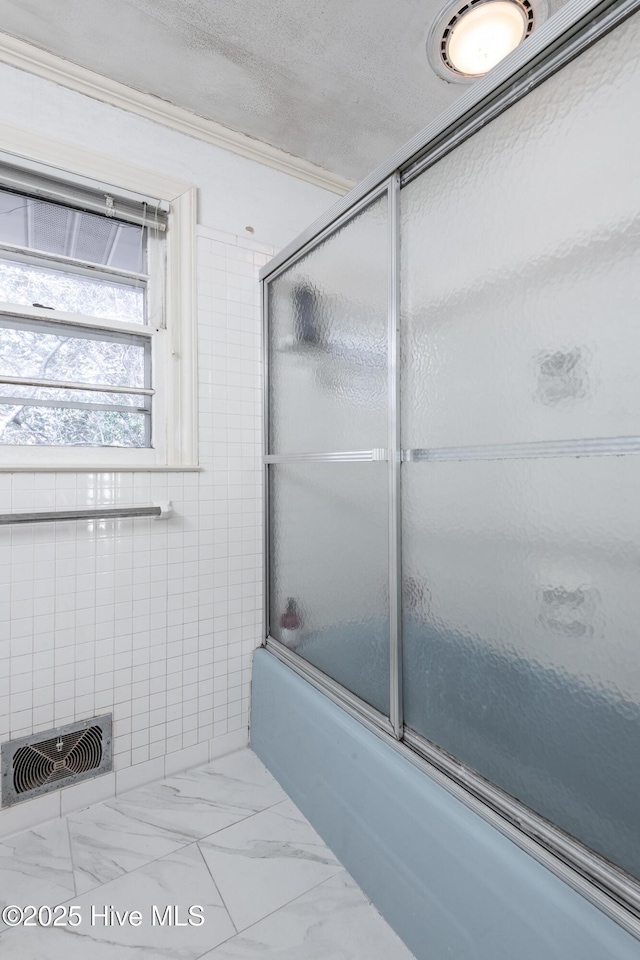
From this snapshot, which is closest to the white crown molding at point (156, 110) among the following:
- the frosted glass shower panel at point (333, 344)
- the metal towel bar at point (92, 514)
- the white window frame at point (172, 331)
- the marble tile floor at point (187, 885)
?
the white window frame at point (172, 331)

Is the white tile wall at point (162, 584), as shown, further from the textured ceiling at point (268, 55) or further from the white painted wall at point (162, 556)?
the textured ceiling at point (268, 55)

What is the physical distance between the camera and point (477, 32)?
1.33 m

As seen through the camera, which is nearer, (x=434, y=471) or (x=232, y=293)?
(x=434, y=471)

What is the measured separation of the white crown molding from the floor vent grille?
195cm

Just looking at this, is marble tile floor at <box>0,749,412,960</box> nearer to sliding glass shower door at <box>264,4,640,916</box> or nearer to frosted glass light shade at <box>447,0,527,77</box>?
sliding glass shower door at <box>264,4,640,916</box>

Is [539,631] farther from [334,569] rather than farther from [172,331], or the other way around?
[172,331]

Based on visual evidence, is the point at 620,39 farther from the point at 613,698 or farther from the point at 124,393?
the point at 124,393

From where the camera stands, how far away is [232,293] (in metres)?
1.79

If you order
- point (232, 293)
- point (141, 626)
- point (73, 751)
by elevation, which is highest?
point (232, 293)

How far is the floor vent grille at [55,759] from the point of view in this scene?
4.53 feet

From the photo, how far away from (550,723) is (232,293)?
5.37 feet

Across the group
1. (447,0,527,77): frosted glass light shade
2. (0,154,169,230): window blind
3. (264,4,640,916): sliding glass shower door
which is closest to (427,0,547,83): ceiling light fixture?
(447,0,527,77): frosted glass light shade

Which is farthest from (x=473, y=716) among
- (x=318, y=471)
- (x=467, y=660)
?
(x=318, y=471)

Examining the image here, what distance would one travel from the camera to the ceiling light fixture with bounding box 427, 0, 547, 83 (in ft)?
4.13
